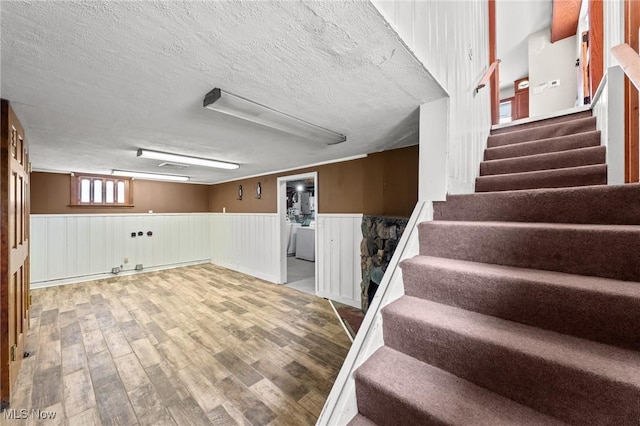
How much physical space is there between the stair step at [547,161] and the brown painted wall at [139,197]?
21.0 feet

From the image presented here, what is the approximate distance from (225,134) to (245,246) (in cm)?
354

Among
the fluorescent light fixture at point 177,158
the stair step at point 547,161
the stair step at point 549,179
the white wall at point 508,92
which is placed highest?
the white wall at point 508,92

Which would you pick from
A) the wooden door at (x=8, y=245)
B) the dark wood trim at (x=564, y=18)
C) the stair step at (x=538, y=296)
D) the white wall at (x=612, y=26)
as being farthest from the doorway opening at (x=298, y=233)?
the dark wood trim at (x=564, y=18)

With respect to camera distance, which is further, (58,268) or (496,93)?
(58,268)

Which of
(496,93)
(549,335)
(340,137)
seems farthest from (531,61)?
(549,335)

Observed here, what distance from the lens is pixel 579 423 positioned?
2.68ft

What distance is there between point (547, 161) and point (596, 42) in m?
1.43

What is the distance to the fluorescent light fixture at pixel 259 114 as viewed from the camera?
1.57 m

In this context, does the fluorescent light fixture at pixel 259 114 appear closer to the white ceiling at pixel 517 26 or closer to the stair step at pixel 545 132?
the stair step at pixel 545 132

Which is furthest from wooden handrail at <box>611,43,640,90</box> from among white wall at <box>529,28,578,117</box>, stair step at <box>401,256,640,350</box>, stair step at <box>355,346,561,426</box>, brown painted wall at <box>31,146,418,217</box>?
white wall at <box>529,28,578,117</box>

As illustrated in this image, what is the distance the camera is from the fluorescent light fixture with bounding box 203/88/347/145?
1.57 metres

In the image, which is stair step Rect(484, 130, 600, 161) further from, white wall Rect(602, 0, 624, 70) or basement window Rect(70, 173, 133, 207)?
basement window Rect(70, 173, 133, 207)

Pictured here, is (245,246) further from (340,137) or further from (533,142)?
(533,142)

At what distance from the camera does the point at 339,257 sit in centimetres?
381
